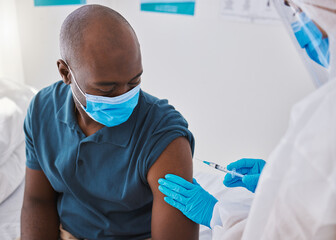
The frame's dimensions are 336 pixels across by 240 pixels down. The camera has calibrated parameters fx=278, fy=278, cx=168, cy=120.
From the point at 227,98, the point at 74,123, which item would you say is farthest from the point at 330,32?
the point at 227,98

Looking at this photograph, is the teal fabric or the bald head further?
the teal fabric

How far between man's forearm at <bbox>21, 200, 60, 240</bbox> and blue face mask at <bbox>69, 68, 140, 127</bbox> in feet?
1.62

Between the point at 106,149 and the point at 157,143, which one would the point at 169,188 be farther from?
the point at 106,149

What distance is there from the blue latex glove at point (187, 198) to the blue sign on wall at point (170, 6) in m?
1.57

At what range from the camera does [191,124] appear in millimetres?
2451

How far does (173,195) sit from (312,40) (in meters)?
0.60

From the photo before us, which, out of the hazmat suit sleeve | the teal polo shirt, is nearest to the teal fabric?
the teal polo shirt

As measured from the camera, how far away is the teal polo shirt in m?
0.97

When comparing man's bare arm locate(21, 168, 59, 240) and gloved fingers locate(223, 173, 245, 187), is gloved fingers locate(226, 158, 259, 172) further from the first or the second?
man's bare arm locate(21, 168, 59, 240)

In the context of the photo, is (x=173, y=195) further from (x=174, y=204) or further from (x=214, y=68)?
(x=214, y=68)

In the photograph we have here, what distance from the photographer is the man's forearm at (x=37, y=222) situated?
3.77 feet

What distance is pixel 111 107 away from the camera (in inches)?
37.3

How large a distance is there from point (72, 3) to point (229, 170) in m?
2.08

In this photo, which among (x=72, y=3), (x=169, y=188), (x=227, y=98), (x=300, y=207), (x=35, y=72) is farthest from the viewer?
(x=35, y=72)
